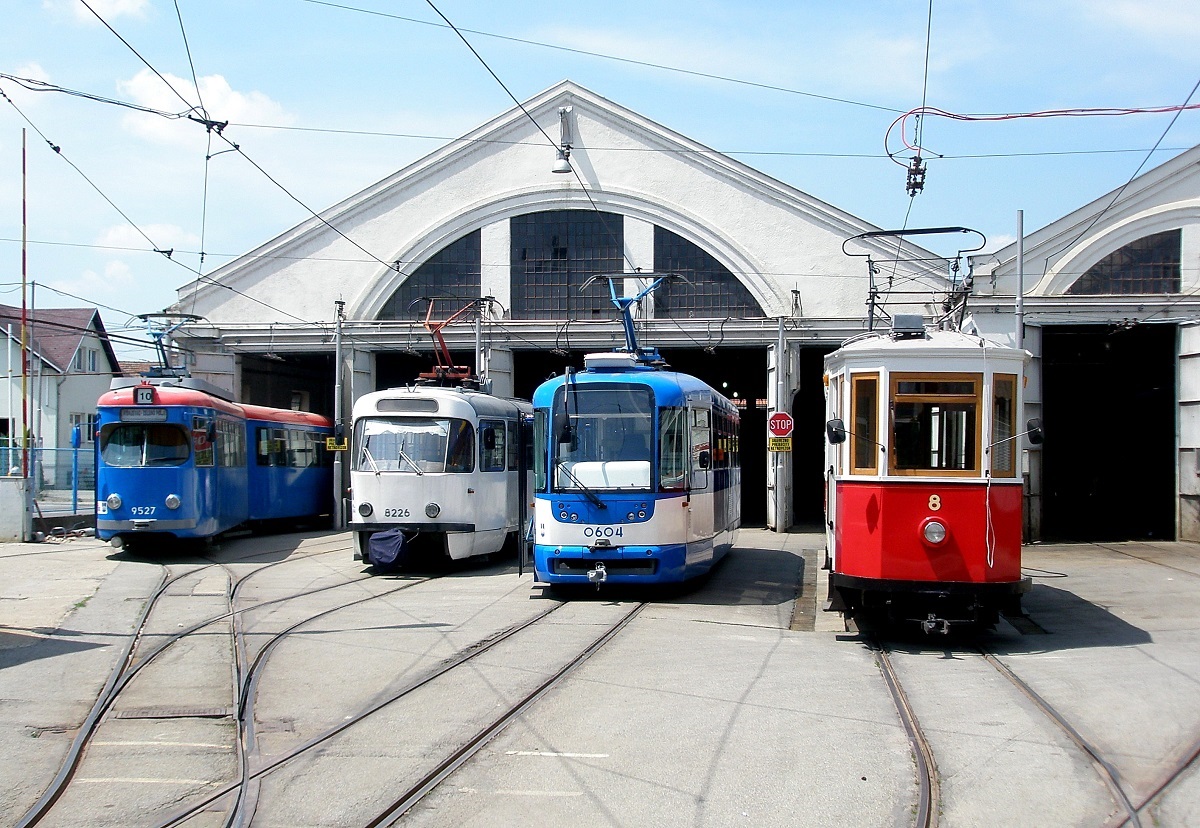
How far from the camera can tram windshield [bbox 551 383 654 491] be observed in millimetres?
13805

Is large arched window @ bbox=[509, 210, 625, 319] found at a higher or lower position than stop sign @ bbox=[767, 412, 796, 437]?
higher

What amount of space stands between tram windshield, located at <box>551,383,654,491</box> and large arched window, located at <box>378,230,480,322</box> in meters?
14.2

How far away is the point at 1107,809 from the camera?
5855 millimetres

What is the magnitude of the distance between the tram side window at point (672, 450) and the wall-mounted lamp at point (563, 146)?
14.1 metres

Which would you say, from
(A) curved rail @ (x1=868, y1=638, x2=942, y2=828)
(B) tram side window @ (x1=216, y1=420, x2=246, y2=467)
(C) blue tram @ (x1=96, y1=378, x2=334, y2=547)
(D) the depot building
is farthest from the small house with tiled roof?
(A) curved rail @ (x1=868, y1=638, x2=942, y2=828)

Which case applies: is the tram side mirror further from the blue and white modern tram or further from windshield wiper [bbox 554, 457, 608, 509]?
the blue and white modern tram

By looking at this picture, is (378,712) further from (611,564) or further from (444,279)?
(444,279)

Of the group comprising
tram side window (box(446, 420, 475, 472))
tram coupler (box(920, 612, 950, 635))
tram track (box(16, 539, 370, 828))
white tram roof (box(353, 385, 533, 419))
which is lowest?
tram track (box(16, 539, 370, 828))

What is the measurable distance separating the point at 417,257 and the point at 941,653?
20.0 meters

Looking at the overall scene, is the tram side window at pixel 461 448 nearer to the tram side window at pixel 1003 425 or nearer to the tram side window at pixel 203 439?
the tram side window at pixel 203 439

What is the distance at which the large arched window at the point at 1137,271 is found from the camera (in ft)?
76.5

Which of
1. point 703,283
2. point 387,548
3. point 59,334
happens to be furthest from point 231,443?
point 59,334

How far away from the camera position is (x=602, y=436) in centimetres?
1397

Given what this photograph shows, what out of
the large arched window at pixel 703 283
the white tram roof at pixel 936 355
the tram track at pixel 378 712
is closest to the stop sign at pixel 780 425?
the large arched window at pixel 703 283
